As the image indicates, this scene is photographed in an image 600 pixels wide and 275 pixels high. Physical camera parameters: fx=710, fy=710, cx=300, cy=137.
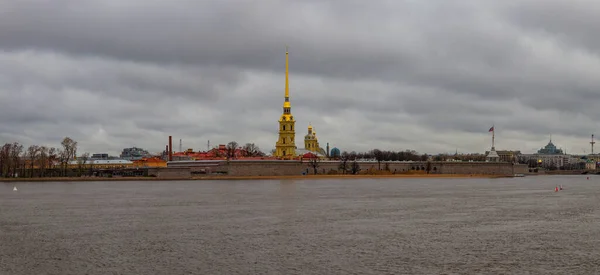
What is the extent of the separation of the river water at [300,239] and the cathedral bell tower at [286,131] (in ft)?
317

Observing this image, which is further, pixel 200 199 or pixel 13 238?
pixel 200 199

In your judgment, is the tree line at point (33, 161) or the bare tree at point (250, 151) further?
the bare tree at point (250, 151)

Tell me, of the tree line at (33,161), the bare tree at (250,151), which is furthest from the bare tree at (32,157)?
the bare tree at (250,151)

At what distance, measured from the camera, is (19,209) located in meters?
44.2

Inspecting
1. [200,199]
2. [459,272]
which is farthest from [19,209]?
[459,272]

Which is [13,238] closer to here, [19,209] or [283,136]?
[19,209]

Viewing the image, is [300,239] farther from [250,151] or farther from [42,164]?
[250,151]

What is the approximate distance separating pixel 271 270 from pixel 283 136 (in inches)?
4787

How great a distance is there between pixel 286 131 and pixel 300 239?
4507 inches

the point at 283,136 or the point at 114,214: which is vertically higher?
the point at 283,136

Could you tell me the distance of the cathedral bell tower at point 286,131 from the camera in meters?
142

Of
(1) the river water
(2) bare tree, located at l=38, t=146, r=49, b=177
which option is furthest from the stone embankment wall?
(1) the river water

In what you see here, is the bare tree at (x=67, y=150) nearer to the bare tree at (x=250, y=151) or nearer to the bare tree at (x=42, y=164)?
the bare tree at (x=42, y=164)

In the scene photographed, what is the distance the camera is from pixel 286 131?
143 m
